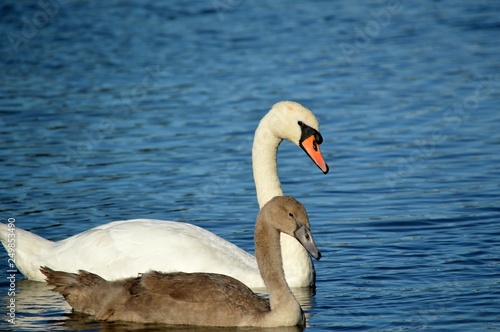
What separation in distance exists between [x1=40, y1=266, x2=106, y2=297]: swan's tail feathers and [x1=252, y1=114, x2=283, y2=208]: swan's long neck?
6.81ft

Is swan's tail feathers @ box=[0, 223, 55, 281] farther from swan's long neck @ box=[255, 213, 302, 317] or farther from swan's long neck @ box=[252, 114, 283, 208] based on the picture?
swan's long neck @ box=[255, 213, 302, 317]

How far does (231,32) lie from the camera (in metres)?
24.3

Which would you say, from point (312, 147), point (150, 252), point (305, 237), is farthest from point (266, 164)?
point (305, 237)

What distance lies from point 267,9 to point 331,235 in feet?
51.5

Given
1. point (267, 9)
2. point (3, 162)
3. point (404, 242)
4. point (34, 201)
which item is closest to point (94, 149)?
point (3, 162)

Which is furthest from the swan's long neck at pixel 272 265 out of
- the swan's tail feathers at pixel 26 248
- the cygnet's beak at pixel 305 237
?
the swan's tail feathers at pixel 26 248

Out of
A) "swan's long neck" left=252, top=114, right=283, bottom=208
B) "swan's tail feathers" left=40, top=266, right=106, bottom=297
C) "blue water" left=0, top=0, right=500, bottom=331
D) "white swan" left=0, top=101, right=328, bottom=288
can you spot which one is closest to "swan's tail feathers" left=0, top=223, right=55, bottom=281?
"white swan" left=0, top=101, right=328, bottom=288

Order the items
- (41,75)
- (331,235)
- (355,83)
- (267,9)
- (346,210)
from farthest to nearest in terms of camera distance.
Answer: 1. (267,9)
2. (41,75)
3. (355,83)
4. (346,210)
5. (331,235)

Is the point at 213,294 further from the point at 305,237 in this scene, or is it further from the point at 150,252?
the point at 150,252

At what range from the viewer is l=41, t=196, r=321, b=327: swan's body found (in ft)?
29.3

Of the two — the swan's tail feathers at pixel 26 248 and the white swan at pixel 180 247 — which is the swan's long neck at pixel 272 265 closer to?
the white swan at pixel 180 247

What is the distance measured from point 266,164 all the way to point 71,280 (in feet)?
7.85

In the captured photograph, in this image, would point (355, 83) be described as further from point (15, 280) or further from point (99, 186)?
point (15, 280)

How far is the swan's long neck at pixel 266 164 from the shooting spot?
10.9m
